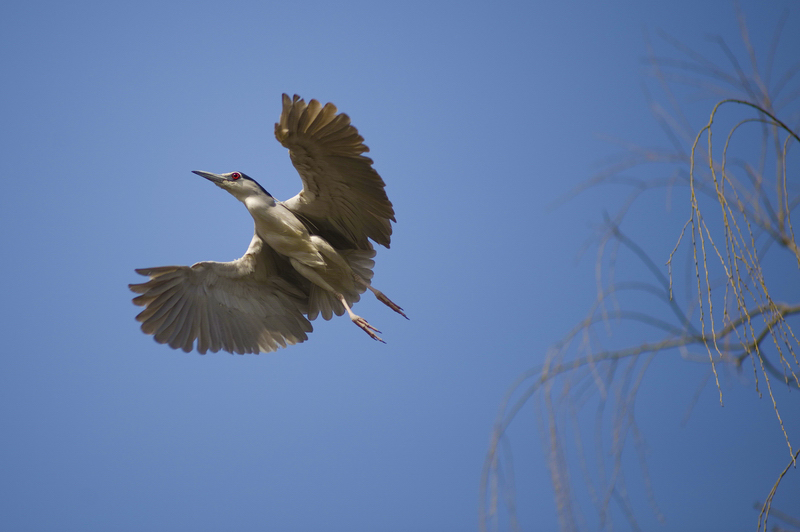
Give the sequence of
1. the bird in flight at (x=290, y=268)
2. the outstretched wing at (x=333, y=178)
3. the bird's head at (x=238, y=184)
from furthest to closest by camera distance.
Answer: the bird's head at (x=238, y=184) → the bird in flight at (x=290, y=268) → the outstretched wing at (x=333, y=178)

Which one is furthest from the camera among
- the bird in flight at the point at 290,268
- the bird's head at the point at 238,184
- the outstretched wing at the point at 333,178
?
the bird's head at the point at 238,184

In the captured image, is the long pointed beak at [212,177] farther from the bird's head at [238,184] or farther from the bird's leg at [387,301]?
the bird's leg at [387,301]

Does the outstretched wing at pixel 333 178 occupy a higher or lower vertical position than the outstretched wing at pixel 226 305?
higher

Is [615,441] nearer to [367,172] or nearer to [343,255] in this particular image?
[367,172]

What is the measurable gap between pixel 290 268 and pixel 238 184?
1.98 ft

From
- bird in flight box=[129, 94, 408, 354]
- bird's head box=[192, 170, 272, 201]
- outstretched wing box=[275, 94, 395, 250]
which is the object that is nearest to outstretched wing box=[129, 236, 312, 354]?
bird in flight box=[129, 94, 408, 354]

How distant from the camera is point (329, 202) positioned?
3385mm

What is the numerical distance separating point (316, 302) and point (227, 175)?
0.91m

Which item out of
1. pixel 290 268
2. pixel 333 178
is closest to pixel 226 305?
pixel 290 268

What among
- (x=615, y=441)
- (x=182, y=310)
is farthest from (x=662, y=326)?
(x=182, y=310)

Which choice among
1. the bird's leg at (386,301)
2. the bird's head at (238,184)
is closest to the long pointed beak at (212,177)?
the bird's head at (238,184)

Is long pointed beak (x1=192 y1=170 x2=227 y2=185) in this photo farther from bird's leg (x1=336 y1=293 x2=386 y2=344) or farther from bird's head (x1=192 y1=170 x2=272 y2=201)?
bird's leg (x1=336 y1=293 x2=386 y2=344)

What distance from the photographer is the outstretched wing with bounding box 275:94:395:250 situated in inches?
113

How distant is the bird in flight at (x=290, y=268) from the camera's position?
3156 mm
